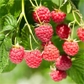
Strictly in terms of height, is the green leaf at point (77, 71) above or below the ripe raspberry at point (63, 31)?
below

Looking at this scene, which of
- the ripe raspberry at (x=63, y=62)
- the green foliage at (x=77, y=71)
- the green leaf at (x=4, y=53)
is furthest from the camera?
the green foliage at (x=77, y=71)

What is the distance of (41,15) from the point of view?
5.53 ft

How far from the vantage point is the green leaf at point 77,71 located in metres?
1.97

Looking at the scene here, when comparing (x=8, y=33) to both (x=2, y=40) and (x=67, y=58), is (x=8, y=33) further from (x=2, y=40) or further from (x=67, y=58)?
(x=67, y=58)

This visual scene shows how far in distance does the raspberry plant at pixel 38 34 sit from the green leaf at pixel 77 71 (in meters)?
0.04

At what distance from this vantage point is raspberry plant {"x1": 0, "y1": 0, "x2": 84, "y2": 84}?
1663mm

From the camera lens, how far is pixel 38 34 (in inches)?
65.8

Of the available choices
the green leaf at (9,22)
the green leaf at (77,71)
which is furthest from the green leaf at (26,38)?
the green leaf at (77,71)

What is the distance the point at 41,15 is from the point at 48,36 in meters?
0.11

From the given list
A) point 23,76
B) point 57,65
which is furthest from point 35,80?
point 57,65

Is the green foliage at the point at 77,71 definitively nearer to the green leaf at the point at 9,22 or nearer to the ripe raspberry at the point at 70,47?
the ripe raspberry at the point at 70,47

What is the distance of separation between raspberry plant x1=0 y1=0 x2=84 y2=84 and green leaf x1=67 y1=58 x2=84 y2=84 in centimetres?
4

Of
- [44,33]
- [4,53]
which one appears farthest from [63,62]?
[4,53]

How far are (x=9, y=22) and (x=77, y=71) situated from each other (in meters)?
0.58
